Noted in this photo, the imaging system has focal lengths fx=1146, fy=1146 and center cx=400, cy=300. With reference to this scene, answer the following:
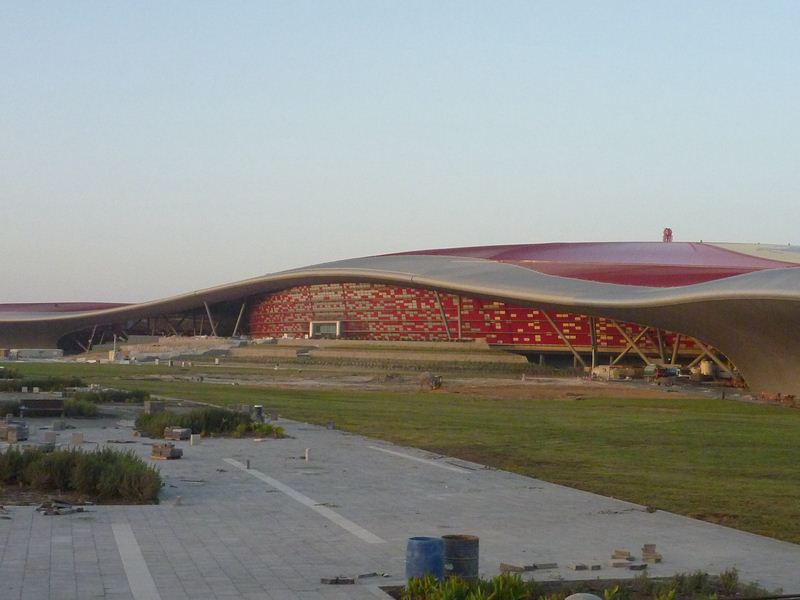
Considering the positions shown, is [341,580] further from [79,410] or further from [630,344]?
[630,344]

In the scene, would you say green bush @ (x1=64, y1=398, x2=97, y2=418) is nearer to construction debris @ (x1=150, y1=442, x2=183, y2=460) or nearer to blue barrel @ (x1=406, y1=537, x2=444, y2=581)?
construction debris @ (x1=150, y1=442, x2=183, y2=460)

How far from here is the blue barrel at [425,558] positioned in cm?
875

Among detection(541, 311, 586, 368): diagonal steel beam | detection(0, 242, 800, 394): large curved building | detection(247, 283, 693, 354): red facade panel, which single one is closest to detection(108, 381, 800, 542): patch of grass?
detection(0, 242, 800, 394): large curved building

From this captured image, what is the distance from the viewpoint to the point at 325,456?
19078 millimetres

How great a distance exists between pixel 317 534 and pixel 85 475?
3698 mm

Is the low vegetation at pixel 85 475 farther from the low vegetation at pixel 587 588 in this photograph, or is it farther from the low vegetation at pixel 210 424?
the low vegetation at pixel 210 424

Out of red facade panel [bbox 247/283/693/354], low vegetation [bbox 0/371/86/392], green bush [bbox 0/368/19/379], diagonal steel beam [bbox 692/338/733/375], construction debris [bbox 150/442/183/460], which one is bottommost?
construction debris [bbox 150/442/183/460]

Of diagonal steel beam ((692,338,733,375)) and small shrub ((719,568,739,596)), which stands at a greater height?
diagonal steel beam ((692,338,733,375))

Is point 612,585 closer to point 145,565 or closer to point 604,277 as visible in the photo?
point 145,565

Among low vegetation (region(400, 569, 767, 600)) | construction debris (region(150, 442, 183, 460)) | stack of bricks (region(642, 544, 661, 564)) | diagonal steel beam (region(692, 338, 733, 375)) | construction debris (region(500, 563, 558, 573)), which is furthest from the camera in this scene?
diagonal steel beam (region(692, 338, 733, 375))

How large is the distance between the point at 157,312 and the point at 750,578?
8450 cm

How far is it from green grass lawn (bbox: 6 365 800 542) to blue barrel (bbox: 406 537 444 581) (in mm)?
4796

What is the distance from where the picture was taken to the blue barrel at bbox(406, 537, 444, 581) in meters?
8.75

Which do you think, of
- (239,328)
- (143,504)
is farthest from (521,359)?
(143,504)
